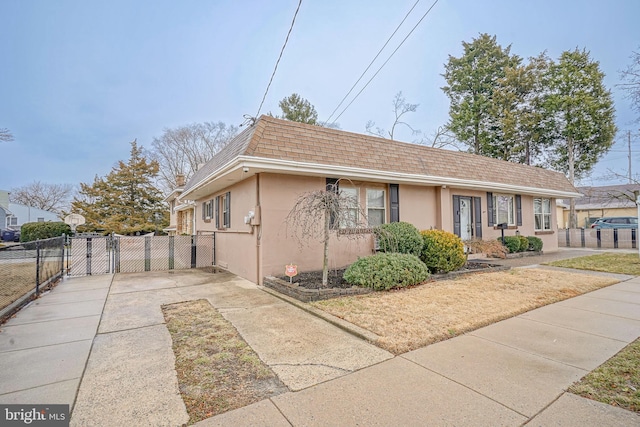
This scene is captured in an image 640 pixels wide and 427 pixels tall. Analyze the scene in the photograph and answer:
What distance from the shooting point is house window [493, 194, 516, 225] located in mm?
11945

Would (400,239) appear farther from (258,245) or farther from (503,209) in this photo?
(503,209)

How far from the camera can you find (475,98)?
22.4 meters

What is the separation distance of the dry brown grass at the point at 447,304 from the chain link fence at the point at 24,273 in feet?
16.9

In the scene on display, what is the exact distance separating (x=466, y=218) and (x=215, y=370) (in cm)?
1040

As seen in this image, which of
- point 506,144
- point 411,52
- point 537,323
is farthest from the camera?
point 506,144

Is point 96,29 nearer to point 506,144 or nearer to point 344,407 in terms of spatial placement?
point 344,407

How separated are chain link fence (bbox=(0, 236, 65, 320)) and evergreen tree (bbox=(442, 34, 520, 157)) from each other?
24.5m

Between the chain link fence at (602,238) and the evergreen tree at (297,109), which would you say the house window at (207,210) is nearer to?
the evergreen tree at (297,109)

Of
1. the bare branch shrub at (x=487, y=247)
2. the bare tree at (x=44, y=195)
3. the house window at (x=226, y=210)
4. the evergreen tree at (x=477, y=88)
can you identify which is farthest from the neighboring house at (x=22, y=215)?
the evergreen tree at (x=477, y=88)

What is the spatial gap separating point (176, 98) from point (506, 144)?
1048 inches

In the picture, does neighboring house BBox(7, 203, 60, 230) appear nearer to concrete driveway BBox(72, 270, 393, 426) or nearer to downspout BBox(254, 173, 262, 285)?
downspout BBox(254, 173, 262, 285)

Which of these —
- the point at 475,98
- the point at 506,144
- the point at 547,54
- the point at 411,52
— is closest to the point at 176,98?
the point at 411,52

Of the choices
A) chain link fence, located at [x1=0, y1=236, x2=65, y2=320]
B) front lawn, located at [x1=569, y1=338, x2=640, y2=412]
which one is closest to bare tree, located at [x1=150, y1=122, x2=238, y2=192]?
chain link fence, located at [x1=0, y1=236, x2=65, y2=320]

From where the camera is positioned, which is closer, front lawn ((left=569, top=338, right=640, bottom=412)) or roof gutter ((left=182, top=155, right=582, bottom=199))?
front lawn ((left=569, top=338, right=640, bottom=412))
